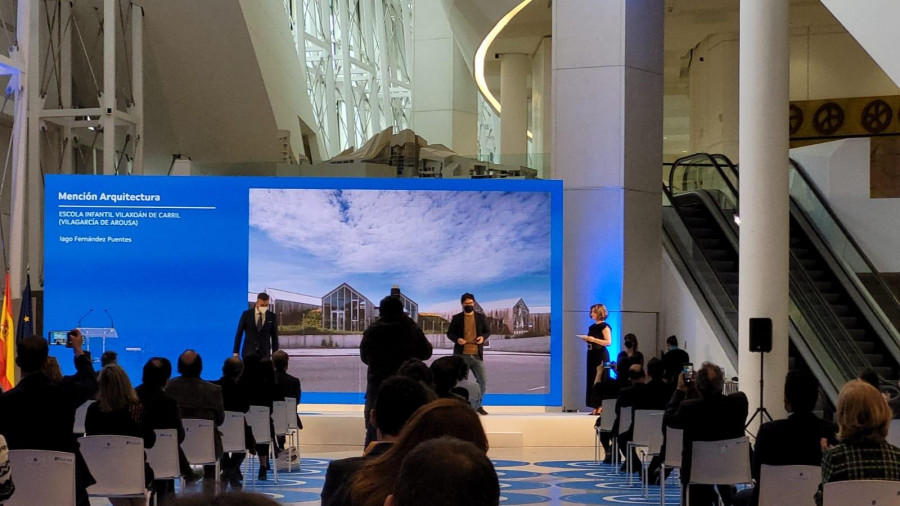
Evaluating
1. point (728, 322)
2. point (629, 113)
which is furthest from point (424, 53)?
point (728, 322)

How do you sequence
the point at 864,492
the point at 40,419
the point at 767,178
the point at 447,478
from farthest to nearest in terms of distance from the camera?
the point at 767,178, the point at 40,419, the point at 864,492, the point at 447,478

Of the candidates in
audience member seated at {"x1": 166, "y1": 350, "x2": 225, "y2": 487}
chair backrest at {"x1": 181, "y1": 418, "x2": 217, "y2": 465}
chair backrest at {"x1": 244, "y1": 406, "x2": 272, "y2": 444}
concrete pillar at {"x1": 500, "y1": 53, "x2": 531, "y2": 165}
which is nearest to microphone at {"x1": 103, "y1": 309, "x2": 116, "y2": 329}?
chair backrest at {"x1": 244, "y1": 406, "x2": 272, "y2": 444}

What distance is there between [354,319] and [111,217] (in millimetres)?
3388

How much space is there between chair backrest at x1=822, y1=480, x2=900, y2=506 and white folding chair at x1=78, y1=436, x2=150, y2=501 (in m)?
3.70

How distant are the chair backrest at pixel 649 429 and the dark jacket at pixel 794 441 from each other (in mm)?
3712

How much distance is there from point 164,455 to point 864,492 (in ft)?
14.1

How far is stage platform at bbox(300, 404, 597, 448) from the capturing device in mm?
13727

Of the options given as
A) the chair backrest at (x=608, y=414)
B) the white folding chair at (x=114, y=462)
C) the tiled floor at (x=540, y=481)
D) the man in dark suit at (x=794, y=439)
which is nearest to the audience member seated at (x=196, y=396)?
the tiled floor at (x=540, y=481)

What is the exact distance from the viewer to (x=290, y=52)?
2295 centimetres

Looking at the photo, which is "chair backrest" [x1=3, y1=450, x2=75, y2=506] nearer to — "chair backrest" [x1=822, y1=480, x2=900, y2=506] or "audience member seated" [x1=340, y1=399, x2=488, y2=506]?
"audience member seated" [x1=340, y1=399, x2=488, y2=506]

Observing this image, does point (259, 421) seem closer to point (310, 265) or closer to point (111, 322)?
point (310, 265)

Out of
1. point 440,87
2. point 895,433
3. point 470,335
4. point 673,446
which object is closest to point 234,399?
point 673,446

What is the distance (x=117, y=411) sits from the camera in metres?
6.58

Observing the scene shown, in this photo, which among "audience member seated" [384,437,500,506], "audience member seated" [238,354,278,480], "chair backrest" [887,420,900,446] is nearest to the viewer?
"audience member seated" [384,437,500,506]
